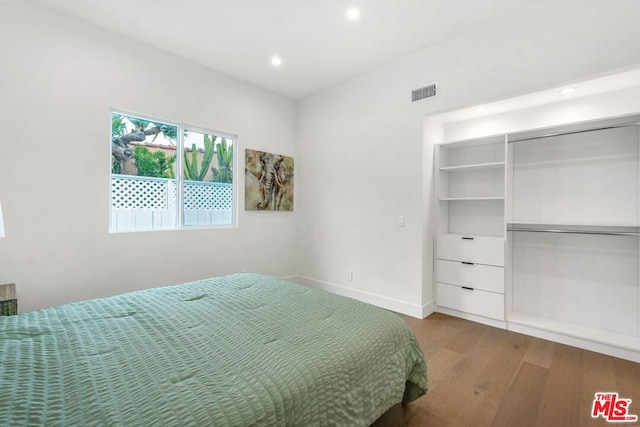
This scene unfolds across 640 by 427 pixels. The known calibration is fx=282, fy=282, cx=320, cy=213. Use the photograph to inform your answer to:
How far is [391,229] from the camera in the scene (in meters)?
3.29

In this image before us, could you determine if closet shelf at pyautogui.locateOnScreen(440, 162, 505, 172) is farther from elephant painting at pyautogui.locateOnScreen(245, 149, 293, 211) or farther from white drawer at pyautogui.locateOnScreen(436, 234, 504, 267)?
elephant painting at pyautogui.locateOnScreen(245, 149, 293, 211)

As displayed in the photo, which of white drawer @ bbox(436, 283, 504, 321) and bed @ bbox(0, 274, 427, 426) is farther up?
bed @ bbox(0, 274, 427, 426)

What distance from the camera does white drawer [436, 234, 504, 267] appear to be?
9.05 feet

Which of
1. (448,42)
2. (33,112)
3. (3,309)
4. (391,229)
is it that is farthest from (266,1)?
A: (3,309)

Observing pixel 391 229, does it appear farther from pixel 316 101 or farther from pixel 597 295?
pixel 316 101

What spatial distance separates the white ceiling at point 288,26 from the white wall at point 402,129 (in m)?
0.24

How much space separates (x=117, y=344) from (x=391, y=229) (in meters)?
2.71

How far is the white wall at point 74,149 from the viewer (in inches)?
88.7

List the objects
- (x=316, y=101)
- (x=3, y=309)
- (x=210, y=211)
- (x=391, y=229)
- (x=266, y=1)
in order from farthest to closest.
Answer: (x=316, y=101) → (x=210, y=211) → (x=391, y=229) → (x=266, y=1) → (x=3, y=309)

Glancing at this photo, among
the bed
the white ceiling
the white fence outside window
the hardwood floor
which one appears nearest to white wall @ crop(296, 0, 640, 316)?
the white ceiling

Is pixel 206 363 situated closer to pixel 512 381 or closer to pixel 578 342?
pixel 512 381

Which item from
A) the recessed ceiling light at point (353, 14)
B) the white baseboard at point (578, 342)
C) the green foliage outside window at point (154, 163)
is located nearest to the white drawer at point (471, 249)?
the white baseboard at point (578, 342)

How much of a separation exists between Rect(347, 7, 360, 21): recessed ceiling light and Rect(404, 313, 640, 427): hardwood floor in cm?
291

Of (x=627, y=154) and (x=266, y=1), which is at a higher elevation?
(x=266, y=1)
